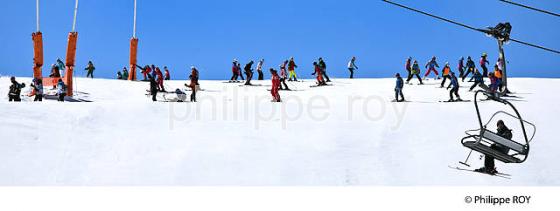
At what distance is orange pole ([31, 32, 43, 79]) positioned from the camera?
25.3 metres

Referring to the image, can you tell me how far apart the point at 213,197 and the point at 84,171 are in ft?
9.88

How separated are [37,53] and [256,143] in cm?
1194

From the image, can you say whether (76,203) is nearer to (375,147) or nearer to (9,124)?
(9,124)

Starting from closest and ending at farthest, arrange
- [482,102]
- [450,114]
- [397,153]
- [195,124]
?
1. [397,153]
2. [195,124]
3. [450,114]
4. [482,102]

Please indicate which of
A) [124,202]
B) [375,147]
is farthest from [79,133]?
[375,147]

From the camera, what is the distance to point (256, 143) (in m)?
16.6

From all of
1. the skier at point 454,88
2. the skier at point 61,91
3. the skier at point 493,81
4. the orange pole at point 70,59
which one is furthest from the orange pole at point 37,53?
the skier at point 493,81

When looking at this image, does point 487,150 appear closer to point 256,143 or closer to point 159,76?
point 256,143

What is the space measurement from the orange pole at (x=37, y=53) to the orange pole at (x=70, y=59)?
3.22 feet

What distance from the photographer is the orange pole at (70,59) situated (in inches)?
977

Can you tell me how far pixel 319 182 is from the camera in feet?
45.9

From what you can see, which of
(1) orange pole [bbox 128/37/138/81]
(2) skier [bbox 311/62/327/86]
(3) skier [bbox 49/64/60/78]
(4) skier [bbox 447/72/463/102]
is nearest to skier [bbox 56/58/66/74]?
(3) skier [bbox 49/64/60/78]

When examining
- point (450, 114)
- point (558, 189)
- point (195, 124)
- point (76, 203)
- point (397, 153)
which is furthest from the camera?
point (450, 114)

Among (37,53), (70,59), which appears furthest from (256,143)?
(37,53)
